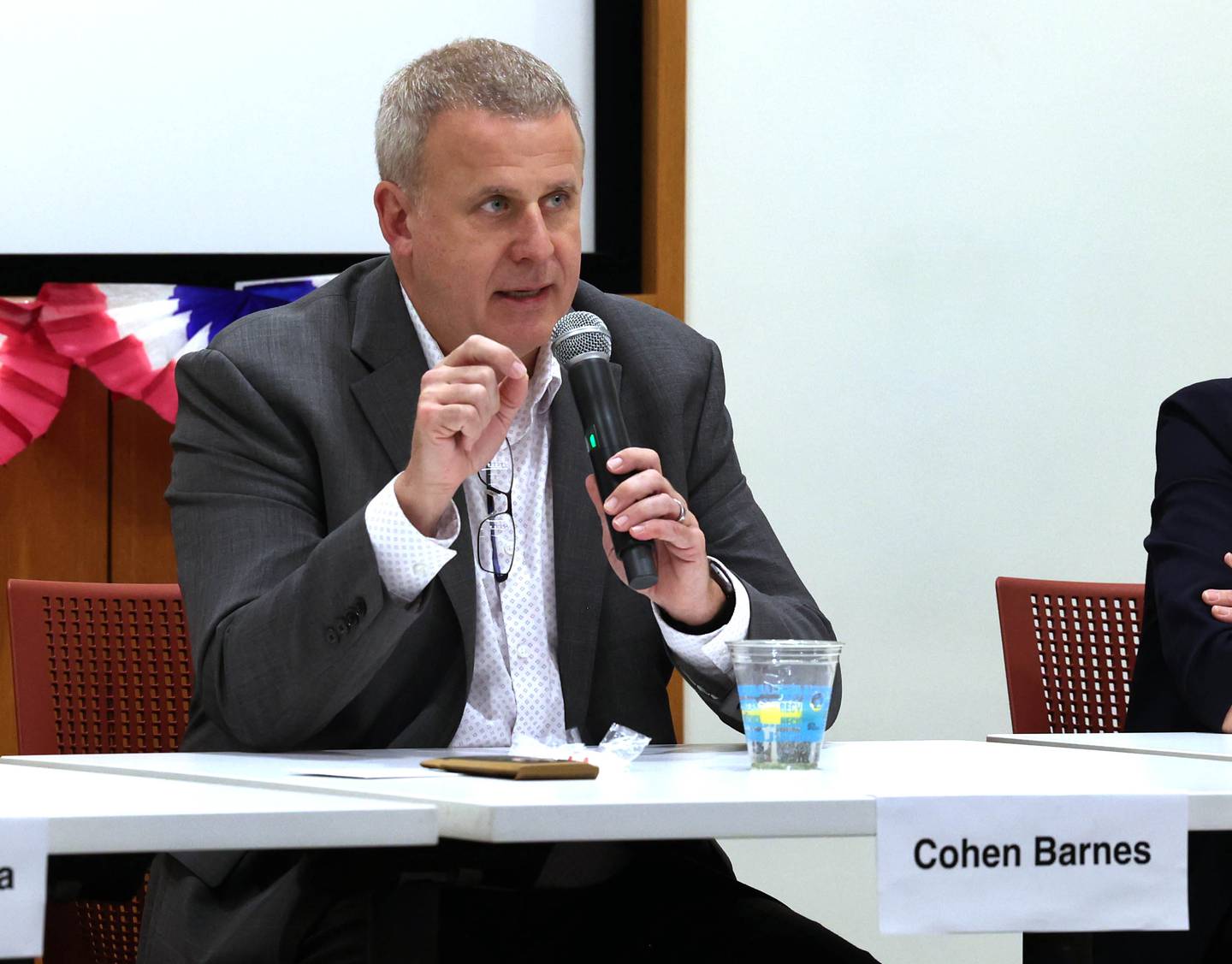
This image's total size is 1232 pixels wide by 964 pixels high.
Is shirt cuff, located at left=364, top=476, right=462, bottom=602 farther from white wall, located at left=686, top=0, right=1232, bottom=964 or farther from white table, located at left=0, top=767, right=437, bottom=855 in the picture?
white wall, located at left=686, top=0, right=1232, bottom=964

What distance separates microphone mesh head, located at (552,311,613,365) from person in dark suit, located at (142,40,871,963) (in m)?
0.04

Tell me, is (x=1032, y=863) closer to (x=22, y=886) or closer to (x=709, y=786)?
(x=709, y=786)

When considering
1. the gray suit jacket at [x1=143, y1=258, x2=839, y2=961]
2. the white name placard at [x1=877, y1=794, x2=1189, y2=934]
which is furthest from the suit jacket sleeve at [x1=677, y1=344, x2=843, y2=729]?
the white name placard at [x1=877, y1=794, x2=1189, y2=934]

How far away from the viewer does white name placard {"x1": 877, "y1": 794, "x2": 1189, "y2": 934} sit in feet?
3.69

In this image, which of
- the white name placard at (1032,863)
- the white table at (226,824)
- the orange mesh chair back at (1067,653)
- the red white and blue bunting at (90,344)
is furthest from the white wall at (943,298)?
the white table at (226,824)

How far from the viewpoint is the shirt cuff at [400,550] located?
5.12ft

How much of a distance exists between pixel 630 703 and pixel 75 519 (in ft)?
4.59

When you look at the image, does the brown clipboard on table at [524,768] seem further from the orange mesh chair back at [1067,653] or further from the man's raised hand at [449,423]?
the orange mesh chair back at [1067,653]

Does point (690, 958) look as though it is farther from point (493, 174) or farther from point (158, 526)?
point (158, 526)

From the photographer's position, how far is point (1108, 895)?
1157 mm

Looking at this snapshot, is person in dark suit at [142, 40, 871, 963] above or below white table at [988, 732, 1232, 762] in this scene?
above

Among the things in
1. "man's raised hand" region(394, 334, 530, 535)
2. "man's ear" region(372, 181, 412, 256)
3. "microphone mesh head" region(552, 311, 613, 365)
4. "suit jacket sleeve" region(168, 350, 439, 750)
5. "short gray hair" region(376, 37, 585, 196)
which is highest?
"short gray hair" region(376, 37, 585, 196)

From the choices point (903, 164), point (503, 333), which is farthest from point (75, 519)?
point (903, 164)

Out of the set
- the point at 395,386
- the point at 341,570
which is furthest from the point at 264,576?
the point at 395,386
